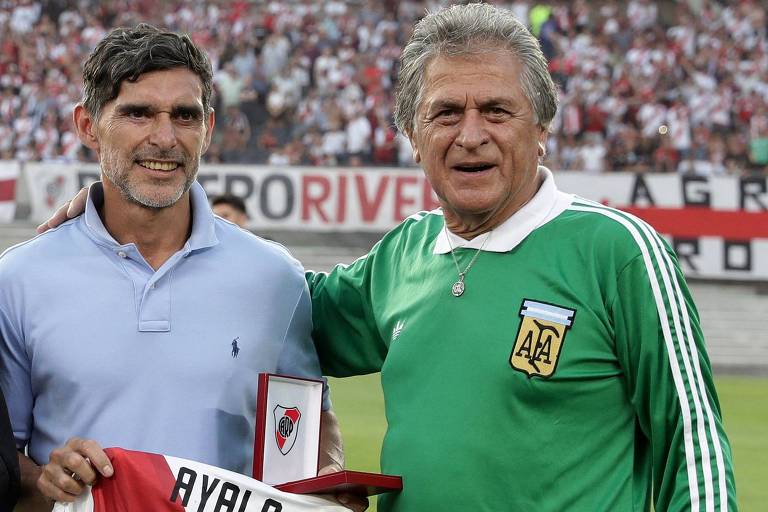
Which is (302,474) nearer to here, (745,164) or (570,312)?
(570,312)

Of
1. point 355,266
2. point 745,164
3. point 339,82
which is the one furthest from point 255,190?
point 355,266

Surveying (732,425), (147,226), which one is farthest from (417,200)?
(147,226)

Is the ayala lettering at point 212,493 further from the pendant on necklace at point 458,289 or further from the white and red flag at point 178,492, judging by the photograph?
the pendant on necklace at point 458,289

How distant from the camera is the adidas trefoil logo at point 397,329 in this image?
3.07 metres

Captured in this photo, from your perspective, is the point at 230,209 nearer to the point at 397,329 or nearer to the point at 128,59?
the point at 128,59

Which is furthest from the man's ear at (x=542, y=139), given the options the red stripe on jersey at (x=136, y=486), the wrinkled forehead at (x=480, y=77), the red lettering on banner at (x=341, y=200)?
the red lettering on banner at (x=341, y=200)

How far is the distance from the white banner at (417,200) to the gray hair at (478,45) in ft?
43.4

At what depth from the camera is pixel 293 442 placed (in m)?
3.10

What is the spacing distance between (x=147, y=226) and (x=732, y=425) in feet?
30.7

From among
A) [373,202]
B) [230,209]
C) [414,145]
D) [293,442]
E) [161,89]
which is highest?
[161,89]

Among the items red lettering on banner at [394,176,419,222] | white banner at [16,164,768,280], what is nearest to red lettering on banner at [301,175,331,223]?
white banner at [16,164,768,280]

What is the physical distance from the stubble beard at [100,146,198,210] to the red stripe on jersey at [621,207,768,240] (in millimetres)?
13575

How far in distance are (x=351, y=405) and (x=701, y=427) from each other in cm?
957

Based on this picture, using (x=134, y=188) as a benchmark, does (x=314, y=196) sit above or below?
below
